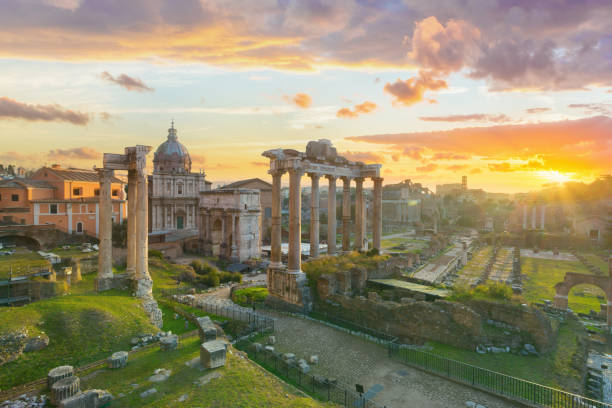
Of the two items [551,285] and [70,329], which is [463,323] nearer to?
[70,329]

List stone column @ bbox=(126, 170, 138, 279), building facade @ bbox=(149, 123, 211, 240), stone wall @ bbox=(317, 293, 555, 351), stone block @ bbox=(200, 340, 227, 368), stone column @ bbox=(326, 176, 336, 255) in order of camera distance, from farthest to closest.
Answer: building facade @ bbox=(149, 123, 211, 240) < stone column @ bbox=(326, 176, 336, 255) < stone column @ bbox=(126, 170, 138, 279) < stone wall @ bbox=(317, 293, 555, 351) < stone block @ bbox=(200, 340, 227, 368)

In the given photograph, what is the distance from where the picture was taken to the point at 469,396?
10328 mm

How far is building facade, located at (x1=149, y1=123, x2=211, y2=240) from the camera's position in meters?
52.7

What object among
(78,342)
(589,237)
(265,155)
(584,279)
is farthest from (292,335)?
(589,237)

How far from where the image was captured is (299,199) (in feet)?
62.9

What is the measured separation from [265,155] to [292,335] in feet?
32.1

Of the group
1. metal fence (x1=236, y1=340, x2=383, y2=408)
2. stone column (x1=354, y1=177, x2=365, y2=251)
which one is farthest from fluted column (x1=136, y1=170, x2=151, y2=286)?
stone column (x1=354, y1=177, x2=365, y2=251)

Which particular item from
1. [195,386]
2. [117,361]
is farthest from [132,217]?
[195,386]

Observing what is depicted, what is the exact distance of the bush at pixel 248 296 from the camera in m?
20.3

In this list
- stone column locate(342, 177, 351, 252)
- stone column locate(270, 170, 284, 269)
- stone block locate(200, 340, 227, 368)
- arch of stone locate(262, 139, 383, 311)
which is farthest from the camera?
stone column locate(342, 177, 351, 252)

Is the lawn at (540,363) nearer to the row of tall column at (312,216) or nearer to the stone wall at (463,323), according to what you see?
the stone wall at (463,323)

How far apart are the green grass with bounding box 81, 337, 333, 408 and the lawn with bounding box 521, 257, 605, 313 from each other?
13696 mm

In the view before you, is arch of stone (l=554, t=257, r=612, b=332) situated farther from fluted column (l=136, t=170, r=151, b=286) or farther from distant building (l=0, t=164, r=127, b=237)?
distant building (l=0, t=164, r=127, b=237)

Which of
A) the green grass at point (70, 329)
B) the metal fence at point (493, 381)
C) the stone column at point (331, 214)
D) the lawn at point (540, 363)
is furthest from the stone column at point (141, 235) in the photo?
the lawn at point (540, 363)
